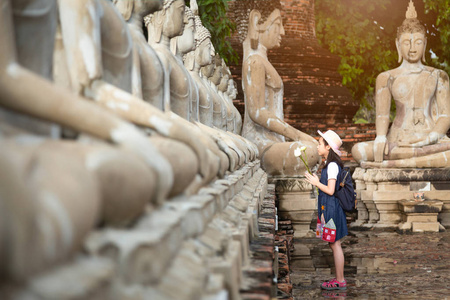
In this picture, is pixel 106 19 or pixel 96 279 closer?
pixel 96 279

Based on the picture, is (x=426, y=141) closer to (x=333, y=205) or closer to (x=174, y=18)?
(x=333, y=205)

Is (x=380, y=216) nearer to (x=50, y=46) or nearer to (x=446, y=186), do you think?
(x=446, y=186)

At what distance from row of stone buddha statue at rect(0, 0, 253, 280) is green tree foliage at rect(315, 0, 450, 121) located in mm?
13548

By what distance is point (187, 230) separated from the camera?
159 centimetres

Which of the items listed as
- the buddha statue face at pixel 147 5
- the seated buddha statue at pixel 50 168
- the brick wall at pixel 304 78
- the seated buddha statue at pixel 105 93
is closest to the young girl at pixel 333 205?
the buddha statue face at pixel 147 5

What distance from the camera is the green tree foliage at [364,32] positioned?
15.7m

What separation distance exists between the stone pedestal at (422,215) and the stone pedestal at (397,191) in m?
0.29

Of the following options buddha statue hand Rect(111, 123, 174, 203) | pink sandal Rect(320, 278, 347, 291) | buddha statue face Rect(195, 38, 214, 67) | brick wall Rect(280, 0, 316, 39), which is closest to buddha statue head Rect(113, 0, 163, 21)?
buddha statue hand Rect(111, 123, 174, 203)

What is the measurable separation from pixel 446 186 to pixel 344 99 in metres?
4.81

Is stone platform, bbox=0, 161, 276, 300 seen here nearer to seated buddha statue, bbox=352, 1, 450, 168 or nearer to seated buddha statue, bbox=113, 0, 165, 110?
seated buddha statue, bbox=113, 0, 165, 110

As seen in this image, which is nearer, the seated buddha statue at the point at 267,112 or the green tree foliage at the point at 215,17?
the seated buddha statue at the point at 267,112

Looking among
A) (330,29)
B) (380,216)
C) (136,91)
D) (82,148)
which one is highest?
(330,29)

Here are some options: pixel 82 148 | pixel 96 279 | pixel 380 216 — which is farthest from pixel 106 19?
pixel 380 216

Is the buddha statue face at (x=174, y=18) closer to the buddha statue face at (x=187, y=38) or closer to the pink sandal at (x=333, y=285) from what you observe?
the buddha statue face at (x=187, y=38)
